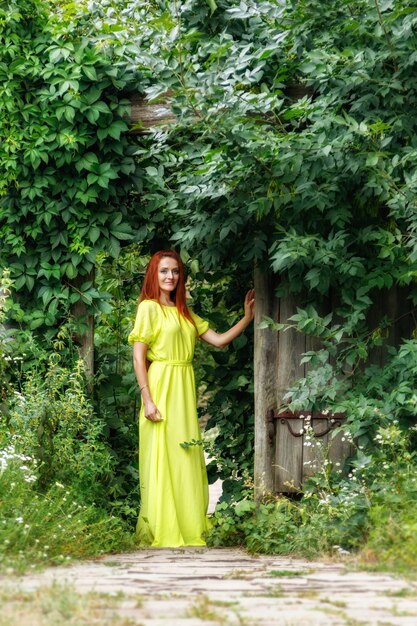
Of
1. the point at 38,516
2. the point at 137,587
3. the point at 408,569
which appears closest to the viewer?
the point at 137,587

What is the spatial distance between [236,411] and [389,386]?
164cm

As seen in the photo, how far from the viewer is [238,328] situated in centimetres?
755

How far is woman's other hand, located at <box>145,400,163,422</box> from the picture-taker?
7367 millimetres

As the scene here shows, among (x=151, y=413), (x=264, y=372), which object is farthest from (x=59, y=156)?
(x=264, y=372)

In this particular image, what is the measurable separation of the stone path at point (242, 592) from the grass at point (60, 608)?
0.03 m

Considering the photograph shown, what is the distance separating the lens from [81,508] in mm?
6270

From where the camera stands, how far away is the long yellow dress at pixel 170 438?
732 centimetres

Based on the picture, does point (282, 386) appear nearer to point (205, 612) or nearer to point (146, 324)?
point (146, 324)

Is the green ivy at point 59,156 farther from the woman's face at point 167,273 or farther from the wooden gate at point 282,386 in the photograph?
the wooden gate at point 282,386

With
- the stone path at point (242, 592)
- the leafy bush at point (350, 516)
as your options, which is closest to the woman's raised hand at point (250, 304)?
the leafy bush at point (350, 516)

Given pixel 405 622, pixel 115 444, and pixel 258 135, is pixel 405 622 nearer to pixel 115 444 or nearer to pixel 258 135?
pixel 258 135

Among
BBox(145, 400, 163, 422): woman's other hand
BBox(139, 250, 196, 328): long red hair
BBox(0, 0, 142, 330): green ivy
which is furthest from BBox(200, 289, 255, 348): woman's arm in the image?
BBox(0, 0, 142, 330): green ivy

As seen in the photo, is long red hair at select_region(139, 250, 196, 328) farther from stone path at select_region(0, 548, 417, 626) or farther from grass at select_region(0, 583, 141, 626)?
grass at select_region(0, 583, 141, 626)

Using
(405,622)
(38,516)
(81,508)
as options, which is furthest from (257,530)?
(405,622)
